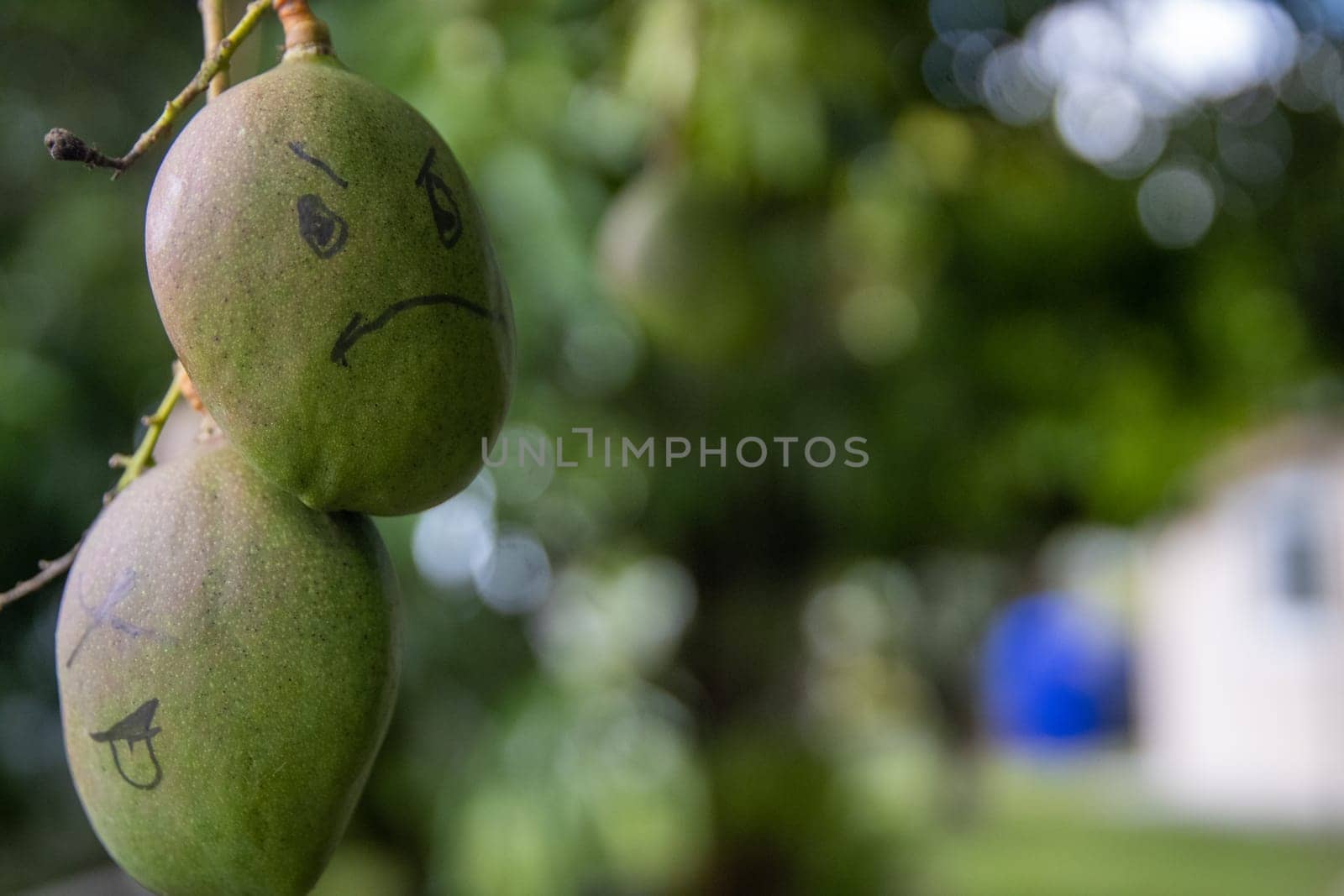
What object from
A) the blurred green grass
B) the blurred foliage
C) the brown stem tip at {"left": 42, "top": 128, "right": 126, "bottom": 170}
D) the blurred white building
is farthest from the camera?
the blurred white building

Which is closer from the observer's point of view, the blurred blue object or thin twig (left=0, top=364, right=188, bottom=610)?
thin twig (left=0, top=364, right=188, bottom=610)

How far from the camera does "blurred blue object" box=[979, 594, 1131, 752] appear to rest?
19.2 meters

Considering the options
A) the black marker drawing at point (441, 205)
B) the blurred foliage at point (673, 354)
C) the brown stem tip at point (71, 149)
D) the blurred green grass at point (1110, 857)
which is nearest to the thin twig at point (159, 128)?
the brown stem tip at point (71, 149)

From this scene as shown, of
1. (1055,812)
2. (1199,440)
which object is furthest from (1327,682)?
(1199,440)

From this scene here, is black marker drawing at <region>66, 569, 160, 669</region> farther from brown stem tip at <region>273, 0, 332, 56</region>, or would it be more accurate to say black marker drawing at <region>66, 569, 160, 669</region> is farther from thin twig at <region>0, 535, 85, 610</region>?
brown stem tip at <region>273, 0, 332, 56</region>

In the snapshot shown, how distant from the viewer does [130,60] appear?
356 cm

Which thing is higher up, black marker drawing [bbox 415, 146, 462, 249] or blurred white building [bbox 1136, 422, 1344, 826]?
black marker drawing [bbox 415, 146, 462, 249]

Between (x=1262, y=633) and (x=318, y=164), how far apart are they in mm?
15282

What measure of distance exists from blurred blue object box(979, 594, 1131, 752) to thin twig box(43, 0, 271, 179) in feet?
61.8

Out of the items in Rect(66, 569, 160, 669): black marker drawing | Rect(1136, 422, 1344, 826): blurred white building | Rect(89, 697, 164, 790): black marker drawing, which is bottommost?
Rect(1136, 422, 1344, 826): blurred white building

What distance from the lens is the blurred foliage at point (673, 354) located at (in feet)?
7.93

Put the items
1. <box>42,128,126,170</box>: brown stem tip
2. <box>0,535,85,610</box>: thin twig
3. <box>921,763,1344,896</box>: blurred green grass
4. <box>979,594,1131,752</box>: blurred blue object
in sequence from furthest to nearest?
<box>979,594,1131,752</box>: blurred blue object < <box>921,763,1344,896</box>: blurred green grass < <box>0,535,85,610</box>: thin twig < <box>42,128,126,170</box>: brown stem tip

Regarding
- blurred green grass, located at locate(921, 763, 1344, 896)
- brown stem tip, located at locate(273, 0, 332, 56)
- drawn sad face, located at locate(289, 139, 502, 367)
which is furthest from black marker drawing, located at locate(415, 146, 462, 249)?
blurred green grass, located at locate(921, 763, 1344, 896)

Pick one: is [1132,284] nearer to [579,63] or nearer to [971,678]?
[579,63]
